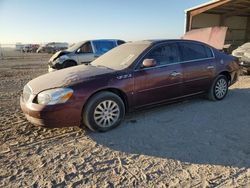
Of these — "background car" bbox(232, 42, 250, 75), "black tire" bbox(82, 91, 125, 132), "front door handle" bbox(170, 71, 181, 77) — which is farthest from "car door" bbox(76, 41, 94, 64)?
"black tire" bbox(82, 91, 125, 132)

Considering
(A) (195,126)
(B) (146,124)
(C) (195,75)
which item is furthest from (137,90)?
(C) (195,75)

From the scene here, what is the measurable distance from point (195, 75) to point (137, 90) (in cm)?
161

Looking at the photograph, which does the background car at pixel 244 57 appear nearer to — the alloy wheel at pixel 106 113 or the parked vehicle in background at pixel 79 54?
the parked vehicle in background at pixel 79 54

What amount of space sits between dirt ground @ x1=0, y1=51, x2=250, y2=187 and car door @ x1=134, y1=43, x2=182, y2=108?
1.38 ft

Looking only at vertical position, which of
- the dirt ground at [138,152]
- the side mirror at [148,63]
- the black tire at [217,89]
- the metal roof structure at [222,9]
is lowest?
the dirt ground at [138,152]

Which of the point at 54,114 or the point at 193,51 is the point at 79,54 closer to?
the point at 193,51

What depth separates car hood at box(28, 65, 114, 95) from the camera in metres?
4.28

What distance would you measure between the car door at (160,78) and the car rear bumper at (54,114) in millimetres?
1204

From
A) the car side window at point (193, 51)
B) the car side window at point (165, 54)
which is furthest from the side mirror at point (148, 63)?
the car side window at point (193, 51)

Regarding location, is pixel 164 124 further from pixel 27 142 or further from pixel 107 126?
pixel 27 142

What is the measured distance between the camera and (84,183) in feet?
9.84

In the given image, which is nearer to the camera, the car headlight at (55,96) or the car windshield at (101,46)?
the car headlight at (55,96)

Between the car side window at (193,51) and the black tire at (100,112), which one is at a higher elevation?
the car side window at (193,51)

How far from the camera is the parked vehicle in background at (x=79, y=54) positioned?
35.3 feet
